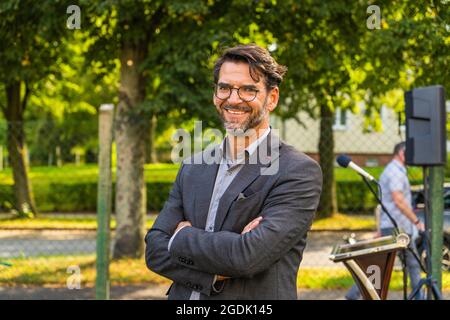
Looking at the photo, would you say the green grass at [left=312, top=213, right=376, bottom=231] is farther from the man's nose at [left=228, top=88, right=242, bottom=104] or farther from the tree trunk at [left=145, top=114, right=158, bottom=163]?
the man's nose at [left=228, top=88, right=242, bottom=104]

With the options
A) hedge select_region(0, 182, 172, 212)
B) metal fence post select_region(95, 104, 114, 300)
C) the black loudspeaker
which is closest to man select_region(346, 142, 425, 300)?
metal fence post select_region(95, 104, 114, 300)

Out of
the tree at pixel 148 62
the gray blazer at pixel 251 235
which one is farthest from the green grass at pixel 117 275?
the gray blazer at pixel 251 235

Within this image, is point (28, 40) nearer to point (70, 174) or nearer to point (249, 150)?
point (249, 150)

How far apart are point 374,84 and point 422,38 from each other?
1.64 meters

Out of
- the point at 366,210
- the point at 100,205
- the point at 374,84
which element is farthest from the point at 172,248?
the point at 366,210

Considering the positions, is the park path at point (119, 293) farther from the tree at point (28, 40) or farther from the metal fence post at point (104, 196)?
the metal fence post at point (104, 196)

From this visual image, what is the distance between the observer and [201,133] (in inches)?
359

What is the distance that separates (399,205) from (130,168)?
408 centimetres

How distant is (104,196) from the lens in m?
6.07

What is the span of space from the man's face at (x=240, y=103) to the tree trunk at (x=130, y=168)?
7.37 meters

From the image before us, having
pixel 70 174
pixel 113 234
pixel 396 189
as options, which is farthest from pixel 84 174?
pixel 396 189

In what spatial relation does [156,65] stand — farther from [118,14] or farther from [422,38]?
[422,38]

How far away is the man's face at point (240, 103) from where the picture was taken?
8.82 ft
